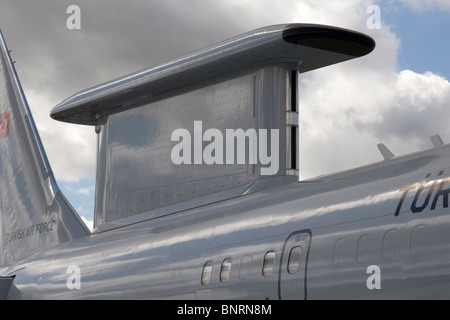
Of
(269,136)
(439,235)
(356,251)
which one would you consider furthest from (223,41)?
(439,235)

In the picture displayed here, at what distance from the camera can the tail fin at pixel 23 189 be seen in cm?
1625

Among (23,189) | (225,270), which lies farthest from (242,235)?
(23,189)

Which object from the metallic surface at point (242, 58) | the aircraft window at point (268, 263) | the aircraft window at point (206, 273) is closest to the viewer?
the aircraft window at point (268, 263)

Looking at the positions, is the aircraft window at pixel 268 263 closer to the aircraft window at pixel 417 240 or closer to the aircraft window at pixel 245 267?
the aircraft window at pixel 245 267

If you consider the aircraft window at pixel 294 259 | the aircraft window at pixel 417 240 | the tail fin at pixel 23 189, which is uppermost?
the tail fin at pixel 23 189

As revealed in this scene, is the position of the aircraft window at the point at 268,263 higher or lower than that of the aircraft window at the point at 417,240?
higher

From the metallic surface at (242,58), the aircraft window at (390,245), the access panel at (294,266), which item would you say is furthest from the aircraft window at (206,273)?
the metallic surface at (242,58)

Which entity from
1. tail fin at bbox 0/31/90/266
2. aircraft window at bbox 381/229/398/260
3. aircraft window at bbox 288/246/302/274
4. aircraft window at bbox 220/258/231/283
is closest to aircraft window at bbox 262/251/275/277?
aircraft window at bbox 288/246/302/274

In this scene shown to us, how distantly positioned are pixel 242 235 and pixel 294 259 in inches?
49.4

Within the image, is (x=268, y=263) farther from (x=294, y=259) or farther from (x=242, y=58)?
(x=242, y=58)

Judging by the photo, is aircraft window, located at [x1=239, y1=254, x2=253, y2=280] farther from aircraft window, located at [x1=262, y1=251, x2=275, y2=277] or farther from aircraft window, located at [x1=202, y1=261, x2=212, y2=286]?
aircraft window, located at [x1=202, y1=261, x2=212, y2=286]

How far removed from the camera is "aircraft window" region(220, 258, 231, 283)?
10.3 m

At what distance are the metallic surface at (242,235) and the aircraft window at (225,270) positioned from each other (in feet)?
0.07
